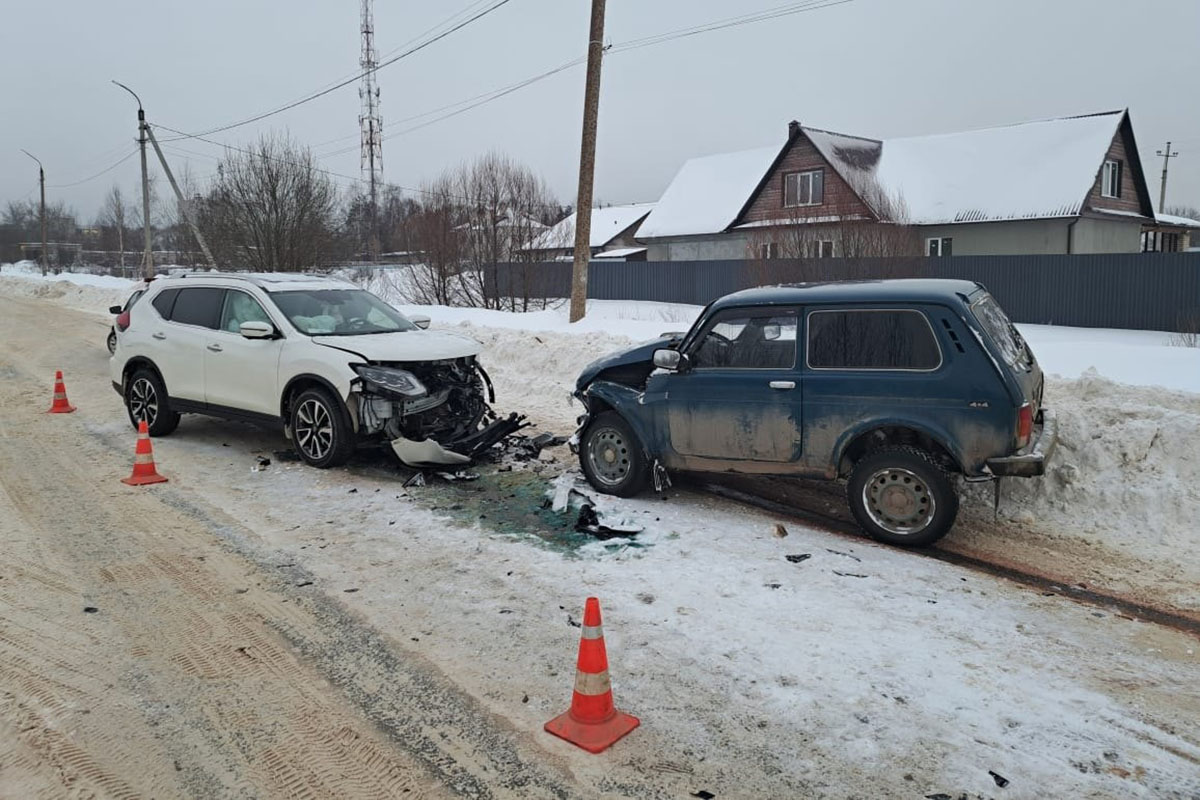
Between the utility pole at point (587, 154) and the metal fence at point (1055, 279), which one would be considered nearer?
the utility pole at point (587, 154)

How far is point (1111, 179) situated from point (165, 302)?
35211mm

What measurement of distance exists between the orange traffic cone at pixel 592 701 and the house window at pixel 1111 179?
35.7 metres

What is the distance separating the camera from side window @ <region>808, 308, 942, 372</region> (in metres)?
5.91

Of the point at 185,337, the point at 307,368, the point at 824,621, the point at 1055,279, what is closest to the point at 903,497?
the point at 824,621

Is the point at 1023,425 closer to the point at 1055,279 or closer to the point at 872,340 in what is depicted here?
the point at 872,340

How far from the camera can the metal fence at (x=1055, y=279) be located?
20766mm

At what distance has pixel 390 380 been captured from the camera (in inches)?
312

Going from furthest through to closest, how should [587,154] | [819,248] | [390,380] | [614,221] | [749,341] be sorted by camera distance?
[614,221] < [819,248] < [587,154] < [390,380] < [749,341]

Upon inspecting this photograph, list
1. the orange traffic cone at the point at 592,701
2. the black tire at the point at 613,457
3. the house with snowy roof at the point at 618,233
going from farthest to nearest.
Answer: the house with snowy roof at the point at 618,233, the black tire at the point at 613,457, the orange traffic cone at the point at 592,701

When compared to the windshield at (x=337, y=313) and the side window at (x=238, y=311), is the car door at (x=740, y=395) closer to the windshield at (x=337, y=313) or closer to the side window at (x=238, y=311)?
the windshield at (x=337, y=313)

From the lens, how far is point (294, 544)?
20.4 ft

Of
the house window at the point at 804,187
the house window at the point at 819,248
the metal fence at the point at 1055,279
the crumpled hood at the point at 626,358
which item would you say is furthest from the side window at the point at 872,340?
the house window at the point at 804,187

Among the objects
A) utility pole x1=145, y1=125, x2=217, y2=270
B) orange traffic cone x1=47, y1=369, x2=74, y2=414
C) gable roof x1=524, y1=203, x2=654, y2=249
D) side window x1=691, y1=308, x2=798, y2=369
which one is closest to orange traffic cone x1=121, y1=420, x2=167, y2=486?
orange traffic cone x1=47, y1=369, x2=74, y2=414

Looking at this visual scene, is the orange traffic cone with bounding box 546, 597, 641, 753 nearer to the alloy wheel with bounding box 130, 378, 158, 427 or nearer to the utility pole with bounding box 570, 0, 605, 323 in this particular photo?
the alloy wheel with bounding box 130, 378, 158, 427
